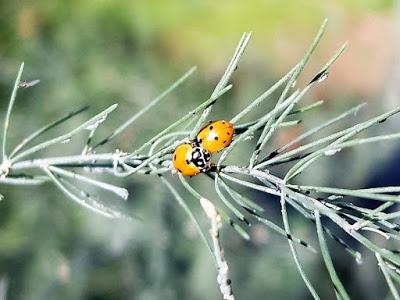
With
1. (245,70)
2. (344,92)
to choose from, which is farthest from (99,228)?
(344,92)

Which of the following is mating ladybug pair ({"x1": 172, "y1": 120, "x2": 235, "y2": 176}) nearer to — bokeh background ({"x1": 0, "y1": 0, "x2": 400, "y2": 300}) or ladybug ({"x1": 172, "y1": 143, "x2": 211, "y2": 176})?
ladybug ({"x1": 172, "y1": 143, "x2": 211, "y2": 176})

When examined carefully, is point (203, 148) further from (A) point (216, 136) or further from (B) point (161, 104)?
(B) point (161, 104)

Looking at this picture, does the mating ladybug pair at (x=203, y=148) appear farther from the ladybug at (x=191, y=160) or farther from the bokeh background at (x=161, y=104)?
the bokeh background at (x=161, y=104)

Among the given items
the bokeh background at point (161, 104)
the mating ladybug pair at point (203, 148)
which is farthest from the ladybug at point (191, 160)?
the bokeh background at point (161, 104)

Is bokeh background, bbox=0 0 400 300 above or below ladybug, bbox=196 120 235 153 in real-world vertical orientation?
above

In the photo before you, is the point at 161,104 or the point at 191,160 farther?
the point at 161,104

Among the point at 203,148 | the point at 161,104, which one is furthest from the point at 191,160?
the point at 161,104

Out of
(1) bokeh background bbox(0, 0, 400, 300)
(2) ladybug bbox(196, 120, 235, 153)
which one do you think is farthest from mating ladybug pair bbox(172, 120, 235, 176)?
(1) bokeh background bbox(0, 0, 400, 300)
